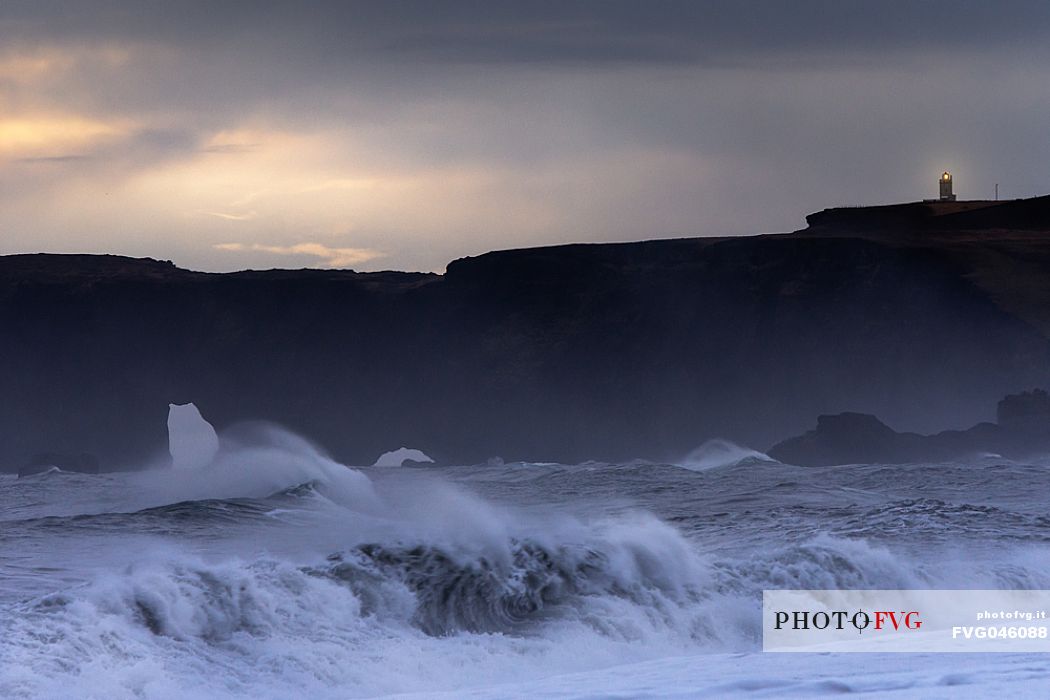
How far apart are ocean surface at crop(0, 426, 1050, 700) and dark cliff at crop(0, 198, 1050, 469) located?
35.2 meters

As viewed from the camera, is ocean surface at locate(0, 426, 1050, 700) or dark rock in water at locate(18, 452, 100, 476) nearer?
ocean surface at locate(0, 426, 1050, 700)

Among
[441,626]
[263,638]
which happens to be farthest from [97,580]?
[441,626]

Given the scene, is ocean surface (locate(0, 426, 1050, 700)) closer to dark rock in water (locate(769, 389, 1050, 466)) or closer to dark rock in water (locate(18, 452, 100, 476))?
dark rock in water (locate(769, 389, 1050, 466))

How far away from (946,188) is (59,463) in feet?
162

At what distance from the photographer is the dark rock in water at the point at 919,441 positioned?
1750 inches

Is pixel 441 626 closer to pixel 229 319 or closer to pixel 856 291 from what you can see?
pixel 856 291

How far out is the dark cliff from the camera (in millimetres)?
57625

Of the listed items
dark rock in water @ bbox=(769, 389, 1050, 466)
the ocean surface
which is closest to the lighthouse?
dark rock in water @ bbox=(769, 389, 1050, 466)

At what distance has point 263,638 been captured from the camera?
11.2 m

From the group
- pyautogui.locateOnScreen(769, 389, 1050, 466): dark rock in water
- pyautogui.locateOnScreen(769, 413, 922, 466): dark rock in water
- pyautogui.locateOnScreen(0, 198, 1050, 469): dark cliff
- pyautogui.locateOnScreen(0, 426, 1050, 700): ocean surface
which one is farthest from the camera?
pyautogui.locateOnScreen(0, 198, 1050, 469): dark cliff

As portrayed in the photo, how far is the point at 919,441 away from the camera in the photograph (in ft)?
154

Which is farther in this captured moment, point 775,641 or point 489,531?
point 489,531

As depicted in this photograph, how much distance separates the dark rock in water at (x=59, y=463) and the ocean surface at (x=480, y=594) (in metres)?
39.8

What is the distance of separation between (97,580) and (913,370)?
4990 centimetres
